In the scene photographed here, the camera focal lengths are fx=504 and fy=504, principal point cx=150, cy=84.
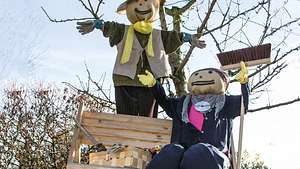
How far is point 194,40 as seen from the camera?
11.6 feet

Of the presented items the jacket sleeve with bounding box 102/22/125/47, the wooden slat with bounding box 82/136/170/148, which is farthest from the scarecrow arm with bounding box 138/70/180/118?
the jacket sleeve with bounding box 102/22/125/47

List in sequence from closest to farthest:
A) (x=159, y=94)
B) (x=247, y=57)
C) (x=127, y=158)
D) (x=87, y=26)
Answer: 1. (x=127, y=158)
2. (x=247, y=57)
3. (x=159, y=94)
4. (x=87, y=26)

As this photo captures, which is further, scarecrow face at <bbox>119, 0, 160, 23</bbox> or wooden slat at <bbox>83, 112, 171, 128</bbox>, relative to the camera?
scarecrow face at <bbox>119, 0, 160, 23</bbox>

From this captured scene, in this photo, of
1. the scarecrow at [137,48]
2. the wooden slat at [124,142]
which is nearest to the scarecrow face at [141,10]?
the scarecrow at [137,48]

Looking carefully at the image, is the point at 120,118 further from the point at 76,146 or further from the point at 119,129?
the point at 76,146

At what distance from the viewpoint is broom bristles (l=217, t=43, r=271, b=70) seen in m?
3.04

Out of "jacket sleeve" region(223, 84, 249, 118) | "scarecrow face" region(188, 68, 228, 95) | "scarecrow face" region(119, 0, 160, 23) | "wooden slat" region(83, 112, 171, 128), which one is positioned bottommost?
"wooden slat" region(83, 112, 171, 128)

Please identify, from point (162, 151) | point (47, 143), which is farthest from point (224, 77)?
point (47, 143)

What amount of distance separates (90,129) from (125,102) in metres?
0.37

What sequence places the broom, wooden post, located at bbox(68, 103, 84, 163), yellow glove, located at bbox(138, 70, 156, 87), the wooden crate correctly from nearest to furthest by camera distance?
the wooden crate
wooden post, located at bbox(68, 103, 84, 163)
the broom
yellow glove, located at bbox(138, 70, 156, 87)

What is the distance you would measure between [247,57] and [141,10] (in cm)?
86

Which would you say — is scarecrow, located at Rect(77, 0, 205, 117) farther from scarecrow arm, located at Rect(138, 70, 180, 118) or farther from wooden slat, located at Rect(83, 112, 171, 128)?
wooden slat, located at Rect(83, 112, 171, 128)

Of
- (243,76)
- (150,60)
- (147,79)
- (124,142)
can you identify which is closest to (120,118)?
(124,142)

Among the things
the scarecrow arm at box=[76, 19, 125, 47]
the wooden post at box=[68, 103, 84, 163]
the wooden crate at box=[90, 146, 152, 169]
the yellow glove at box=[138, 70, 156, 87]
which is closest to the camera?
the wooden crate at box=[90, 146, 152, 169]
